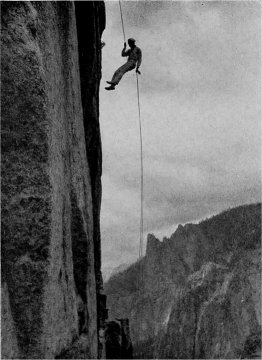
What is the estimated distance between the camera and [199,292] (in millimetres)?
86812

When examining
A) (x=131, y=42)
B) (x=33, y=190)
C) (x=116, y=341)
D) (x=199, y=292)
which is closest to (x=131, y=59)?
(x=131, y=42)

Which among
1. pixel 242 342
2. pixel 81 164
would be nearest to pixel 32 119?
pixel 81 164

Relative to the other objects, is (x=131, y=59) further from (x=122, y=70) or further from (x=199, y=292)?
(x=199, y=292)

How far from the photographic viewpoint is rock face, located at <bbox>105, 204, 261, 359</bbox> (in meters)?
76.5

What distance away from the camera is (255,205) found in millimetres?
95500

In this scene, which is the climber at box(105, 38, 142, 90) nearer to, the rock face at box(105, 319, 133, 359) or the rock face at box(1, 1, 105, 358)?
the rock face at box(1, 1, 105, 358)

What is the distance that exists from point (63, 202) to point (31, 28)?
2022 millimetres

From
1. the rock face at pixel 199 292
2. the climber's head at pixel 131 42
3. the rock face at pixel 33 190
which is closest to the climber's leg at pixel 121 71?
the climber's head at pixel 131 42

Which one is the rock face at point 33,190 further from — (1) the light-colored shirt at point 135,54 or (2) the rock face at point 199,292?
(2) the rock face at point 199,292

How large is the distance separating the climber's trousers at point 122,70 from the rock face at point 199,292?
193ft

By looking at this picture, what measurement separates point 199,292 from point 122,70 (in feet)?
259

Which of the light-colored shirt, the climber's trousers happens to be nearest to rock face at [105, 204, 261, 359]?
the light-colored shirt

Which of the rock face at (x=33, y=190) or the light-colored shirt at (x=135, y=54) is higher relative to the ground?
the light-colored shirt at (x=135, y=54)

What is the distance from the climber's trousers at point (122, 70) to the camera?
1183cm
